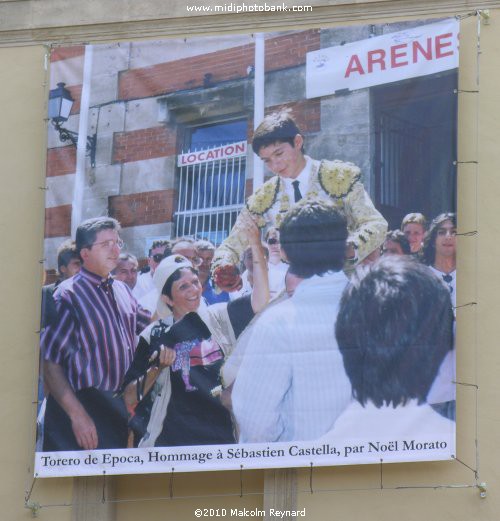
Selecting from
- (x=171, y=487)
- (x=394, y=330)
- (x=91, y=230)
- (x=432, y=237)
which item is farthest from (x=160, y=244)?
(x=432, y=237)

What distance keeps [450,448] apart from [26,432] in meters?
3.86

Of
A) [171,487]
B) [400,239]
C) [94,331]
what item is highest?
[400,239]

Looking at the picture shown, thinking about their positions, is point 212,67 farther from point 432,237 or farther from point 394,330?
point 394,330

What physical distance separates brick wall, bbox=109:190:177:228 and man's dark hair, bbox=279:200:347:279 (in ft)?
3.70

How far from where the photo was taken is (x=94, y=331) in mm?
12648

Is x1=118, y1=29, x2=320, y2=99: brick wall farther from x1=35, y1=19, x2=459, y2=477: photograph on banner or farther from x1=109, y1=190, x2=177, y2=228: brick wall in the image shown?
x1=109, y1=190, x2=177, y2=228: brick wall

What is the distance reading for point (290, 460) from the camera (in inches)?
469

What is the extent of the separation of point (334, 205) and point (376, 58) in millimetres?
1401

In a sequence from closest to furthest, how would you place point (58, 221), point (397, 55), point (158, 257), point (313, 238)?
point (313, 238) < point (397, 55) < point (158, 257) < point (58, 221)

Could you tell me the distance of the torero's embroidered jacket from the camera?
12297 millimetres

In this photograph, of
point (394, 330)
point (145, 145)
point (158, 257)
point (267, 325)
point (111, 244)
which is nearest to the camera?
point (394, 330)

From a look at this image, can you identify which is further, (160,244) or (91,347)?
(160,244)

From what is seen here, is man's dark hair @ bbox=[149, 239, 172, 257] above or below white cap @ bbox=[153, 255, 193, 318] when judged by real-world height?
above

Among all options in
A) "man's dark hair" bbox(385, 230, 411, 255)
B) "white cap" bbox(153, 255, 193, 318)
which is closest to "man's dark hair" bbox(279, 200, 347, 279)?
"man's dark hair" bbox(385, 230, 411, 255)
